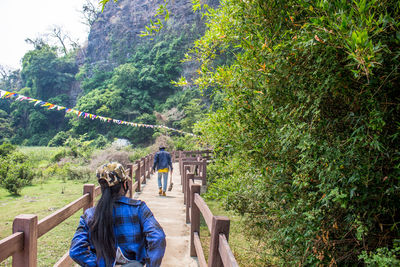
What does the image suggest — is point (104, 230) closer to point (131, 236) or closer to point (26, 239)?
point (131, 236)

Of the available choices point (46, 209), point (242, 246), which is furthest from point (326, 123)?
point (46, 209)

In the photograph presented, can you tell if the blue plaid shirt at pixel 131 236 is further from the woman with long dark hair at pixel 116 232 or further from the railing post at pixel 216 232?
the railing post at pixel 216 232

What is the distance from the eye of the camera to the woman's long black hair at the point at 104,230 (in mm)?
1712

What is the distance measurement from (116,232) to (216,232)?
0.72 metres

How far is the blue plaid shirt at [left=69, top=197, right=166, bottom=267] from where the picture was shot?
1.72 m

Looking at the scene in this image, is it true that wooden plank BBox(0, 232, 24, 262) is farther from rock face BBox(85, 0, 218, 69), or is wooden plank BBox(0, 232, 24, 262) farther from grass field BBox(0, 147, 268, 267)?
rock face BBox(85, 0, 218, 69)

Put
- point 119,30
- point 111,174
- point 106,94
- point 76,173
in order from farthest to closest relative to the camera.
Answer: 1. point 119,30
2. point 106,94
3. point 76,173
4. point 111,174

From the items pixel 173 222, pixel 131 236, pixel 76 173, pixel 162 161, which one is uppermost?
pixel 162 161

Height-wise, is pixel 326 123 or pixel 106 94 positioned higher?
pixel 106 94

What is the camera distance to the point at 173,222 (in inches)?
199

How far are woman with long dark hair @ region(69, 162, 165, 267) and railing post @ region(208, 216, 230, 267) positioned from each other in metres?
0.43

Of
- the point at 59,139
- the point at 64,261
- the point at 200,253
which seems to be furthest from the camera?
the point at 59,139

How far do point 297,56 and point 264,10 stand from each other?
71cm

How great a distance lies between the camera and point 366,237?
189 centimetres
